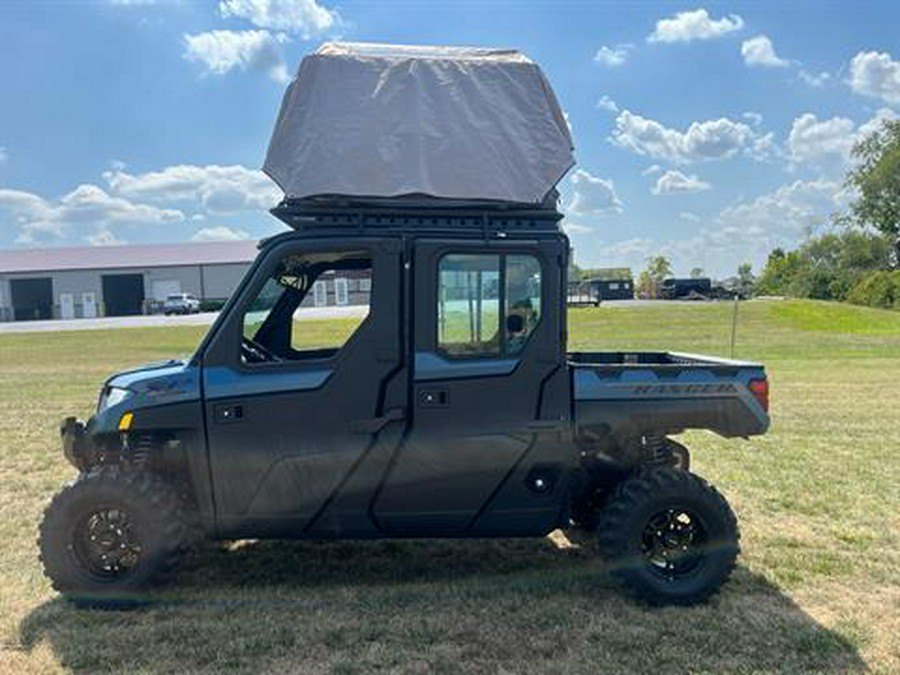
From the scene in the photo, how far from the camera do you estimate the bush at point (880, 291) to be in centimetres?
4822

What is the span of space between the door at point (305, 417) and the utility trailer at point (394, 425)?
0.01 m

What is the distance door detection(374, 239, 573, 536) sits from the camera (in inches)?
173

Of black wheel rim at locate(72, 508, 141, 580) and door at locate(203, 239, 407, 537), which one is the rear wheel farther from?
door at locate(203, 239, 407, 537)

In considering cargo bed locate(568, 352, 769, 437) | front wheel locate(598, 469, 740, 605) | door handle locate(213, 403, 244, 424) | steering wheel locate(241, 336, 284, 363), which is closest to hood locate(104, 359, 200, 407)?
door handle locate(213, 403, 244, 424)

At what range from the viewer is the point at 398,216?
4516 mm

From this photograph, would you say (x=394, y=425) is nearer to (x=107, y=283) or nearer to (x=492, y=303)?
(x=492, y=303)

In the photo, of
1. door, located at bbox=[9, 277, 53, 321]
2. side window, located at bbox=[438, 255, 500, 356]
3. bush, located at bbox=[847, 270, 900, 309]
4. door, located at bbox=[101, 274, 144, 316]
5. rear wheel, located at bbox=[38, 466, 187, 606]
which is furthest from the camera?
door, located at bbox=[9, 277, 53, 321]

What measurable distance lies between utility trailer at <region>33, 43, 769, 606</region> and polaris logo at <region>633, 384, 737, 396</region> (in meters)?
0.01

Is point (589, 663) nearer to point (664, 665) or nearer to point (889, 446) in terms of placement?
point (664, 665)

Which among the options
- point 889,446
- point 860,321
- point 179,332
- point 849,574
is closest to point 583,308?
point 860,321

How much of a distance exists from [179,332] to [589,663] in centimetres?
3062

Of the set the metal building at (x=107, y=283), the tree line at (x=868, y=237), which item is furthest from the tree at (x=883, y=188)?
the metal building at (x=107, y=283)

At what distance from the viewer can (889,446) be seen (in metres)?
8.63

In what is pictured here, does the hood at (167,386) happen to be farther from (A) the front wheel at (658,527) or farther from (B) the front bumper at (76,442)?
(A) the front wheel at (658,527)
